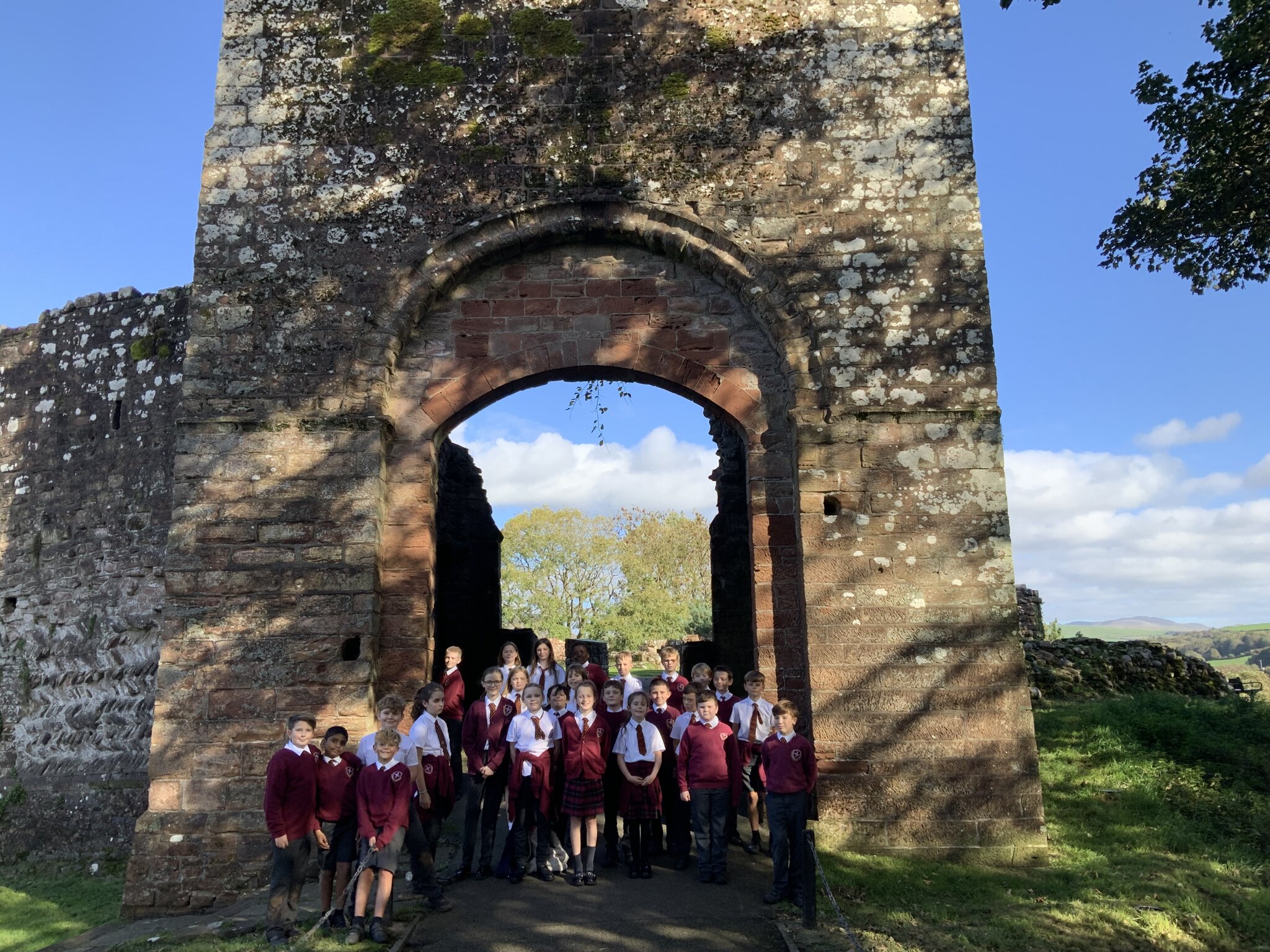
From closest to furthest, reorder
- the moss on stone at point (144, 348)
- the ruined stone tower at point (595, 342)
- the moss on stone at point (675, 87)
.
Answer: the ruined stone tower at point (595, 342) → the moss on stone at point (675, 87) → the moss on stone at point (144, 348)

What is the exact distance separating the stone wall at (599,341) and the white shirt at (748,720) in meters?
0.45

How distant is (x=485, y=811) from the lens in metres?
6.52

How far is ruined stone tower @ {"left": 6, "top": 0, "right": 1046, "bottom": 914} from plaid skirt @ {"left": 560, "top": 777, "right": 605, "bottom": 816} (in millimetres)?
1806

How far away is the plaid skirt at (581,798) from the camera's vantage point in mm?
6246

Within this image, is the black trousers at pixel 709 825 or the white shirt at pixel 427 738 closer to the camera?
the white shirt at pixel 427 738

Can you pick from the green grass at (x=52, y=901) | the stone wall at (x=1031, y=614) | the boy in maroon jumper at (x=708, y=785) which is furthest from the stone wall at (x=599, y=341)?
the stone wall at (x=1031, y=614)

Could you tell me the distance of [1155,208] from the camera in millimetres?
10141

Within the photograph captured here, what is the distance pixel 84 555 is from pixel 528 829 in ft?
27.7

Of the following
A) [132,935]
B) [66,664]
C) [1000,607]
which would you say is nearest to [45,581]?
[66,664]

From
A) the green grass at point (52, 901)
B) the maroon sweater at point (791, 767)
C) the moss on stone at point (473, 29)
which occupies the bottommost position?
the green grass at point (52, 901)

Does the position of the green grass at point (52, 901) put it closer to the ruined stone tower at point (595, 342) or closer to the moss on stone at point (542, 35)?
the ruined stone tower at point (595, 342)

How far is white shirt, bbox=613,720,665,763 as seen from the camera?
255 inches

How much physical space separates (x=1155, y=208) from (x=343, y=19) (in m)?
8.68

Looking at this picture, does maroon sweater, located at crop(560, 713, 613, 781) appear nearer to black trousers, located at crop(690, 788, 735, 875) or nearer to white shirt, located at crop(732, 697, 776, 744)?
black trousers, located at crop(690, 788, 735, 875)
